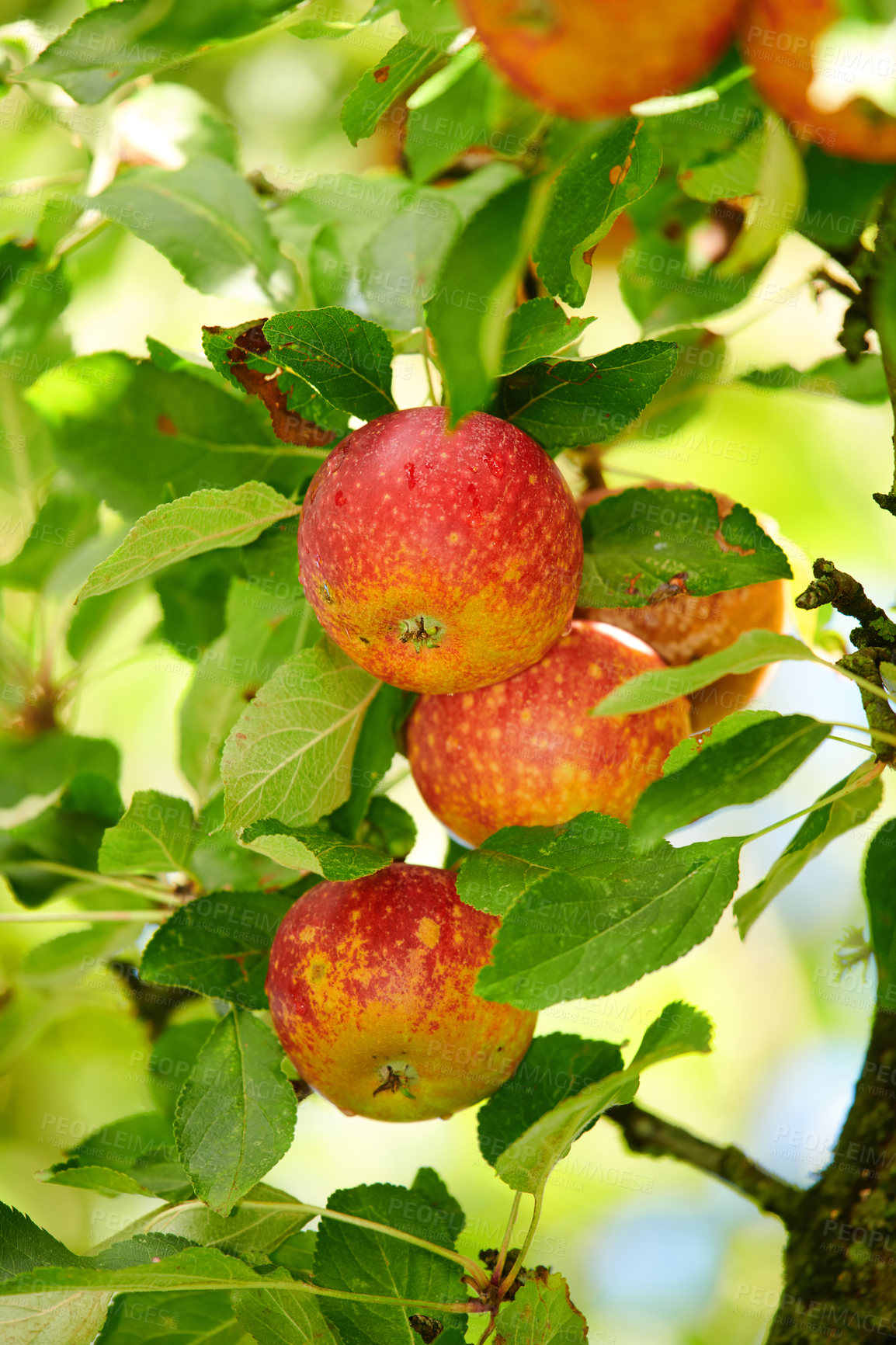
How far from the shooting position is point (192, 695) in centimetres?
188

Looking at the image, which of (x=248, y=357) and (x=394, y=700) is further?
(x=394, y=700)

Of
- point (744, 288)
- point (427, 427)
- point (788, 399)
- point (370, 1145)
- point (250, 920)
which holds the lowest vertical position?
point (370, 1145)

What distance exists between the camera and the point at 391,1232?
1.36 metres

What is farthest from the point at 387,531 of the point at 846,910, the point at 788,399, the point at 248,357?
the point at 846,910

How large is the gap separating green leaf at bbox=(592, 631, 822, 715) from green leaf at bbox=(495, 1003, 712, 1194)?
0.44 meters

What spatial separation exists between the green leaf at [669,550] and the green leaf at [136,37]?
0.67m

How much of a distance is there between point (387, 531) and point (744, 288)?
0.94m

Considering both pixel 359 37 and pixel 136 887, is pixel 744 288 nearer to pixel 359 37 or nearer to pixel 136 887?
pixel 359 37

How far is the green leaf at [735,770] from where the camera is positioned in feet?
3.22

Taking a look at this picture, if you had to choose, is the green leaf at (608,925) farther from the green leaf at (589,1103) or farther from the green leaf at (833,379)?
the green leaf at (833,379)

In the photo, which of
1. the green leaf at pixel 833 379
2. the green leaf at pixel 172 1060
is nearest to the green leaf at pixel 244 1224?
the green leaf at pixel 172 1060

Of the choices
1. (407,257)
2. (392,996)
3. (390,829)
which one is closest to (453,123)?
(407,257)

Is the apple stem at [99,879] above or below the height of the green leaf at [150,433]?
below

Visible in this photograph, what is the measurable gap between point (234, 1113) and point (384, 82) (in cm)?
114
